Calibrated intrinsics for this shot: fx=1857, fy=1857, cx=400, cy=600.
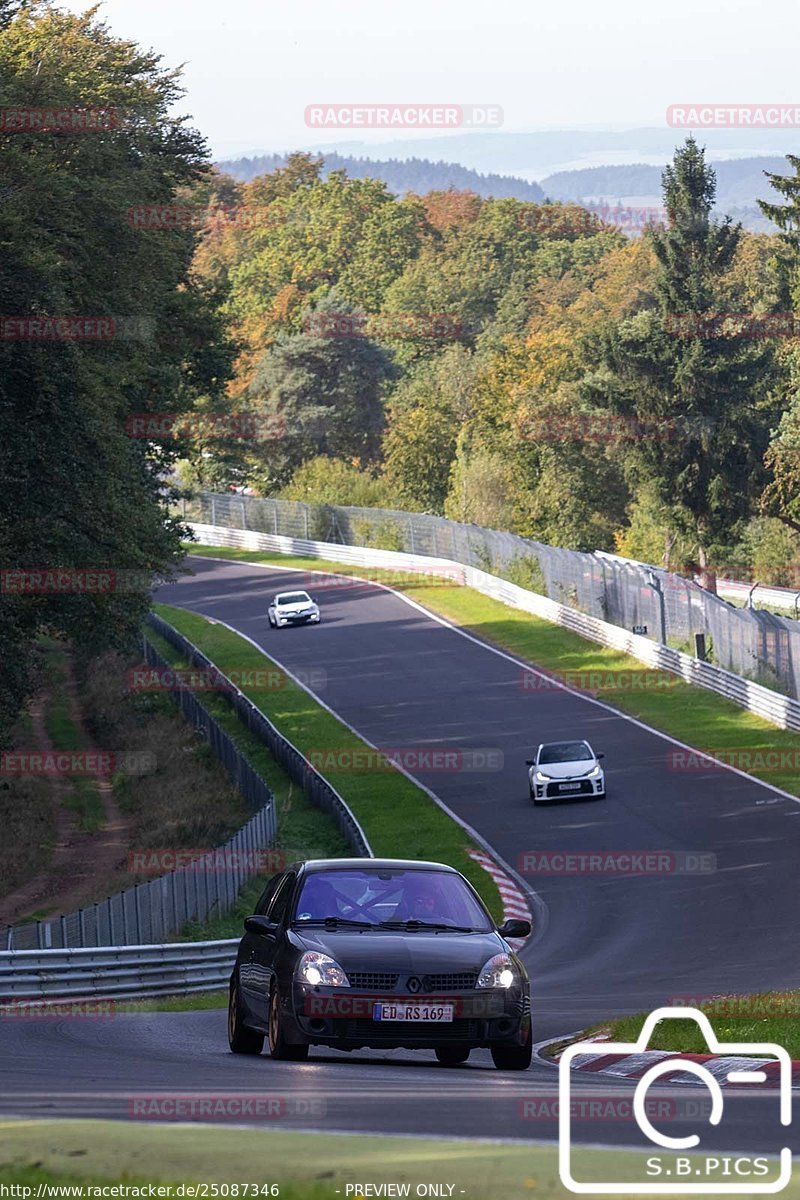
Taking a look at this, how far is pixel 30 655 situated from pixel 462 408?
8595 centimetres

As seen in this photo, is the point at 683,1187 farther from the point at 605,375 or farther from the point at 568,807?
the point at 605,375

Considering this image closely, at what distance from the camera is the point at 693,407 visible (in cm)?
8581

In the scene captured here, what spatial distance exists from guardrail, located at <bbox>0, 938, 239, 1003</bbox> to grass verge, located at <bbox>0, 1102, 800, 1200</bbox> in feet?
35.3

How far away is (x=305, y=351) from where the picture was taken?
393ft

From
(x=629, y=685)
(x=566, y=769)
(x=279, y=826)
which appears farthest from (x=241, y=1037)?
(x=629, y=685)

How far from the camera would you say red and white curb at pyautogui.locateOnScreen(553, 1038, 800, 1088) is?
11.6 m

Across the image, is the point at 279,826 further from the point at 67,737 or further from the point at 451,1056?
the point at 451,1056

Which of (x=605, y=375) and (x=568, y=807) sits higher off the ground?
(x=605, y=375)

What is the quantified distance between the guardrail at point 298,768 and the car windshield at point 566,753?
4.53 m

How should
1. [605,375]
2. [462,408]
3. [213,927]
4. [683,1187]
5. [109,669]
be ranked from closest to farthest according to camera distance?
[683,1187] < [213,927] < [109,669] < [605,375] < [462,408]

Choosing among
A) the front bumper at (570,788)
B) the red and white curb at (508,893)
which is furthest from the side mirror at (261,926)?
the front bumper at (570,788)

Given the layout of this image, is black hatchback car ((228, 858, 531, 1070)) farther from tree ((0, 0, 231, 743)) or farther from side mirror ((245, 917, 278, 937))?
tree ((0, 0, 231, 743))

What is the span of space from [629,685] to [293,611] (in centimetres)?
1897

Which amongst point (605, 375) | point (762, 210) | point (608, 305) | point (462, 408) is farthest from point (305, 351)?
point (762, 210)
